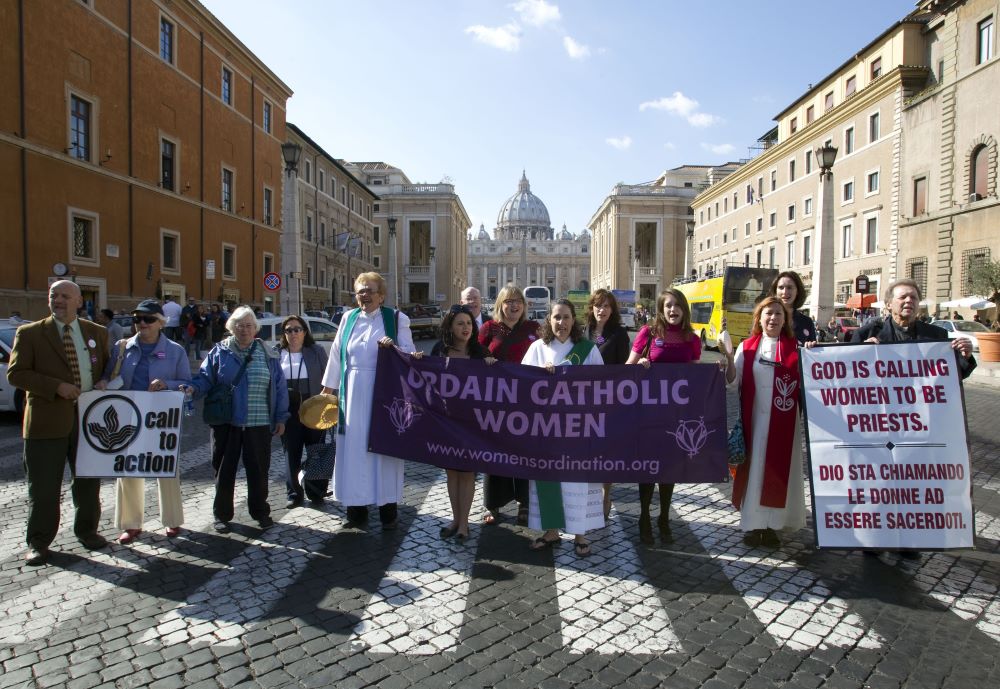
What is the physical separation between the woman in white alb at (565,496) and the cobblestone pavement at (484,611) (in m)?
0.17

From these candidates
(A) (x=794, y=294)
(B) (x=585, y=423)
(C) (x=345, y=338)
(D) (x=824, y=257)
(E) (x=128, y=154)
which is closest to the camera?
(B) (x=585, y=423)

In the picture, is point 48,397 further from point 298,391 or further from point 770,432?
point 770,432

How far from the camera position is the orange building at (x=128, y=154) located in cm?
1997

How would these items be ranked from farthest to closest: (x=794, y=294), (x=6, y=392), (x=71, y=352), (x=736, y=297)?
(x=736, y=297), (x=6, y=392), (x=794, y=294), (x=71, y=352)

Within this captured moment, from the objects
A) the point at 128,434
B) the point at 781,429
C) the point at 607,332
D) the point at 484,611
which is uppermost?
the point at 607,332

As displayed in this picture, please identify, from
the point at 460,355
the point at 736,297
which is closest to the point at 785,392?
the point at 460,355

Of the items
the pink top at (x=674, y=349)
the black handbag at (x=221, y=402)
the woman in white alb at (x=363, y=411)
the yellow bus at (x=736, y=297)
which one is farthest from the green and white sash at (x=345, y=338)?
the yellow bus at (x=736, y=297)

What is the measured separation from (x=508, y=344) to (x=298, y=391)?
2148 millimetres

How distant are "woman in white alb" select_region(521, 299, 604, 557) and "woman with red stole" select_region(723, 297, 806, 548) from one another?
1061mm

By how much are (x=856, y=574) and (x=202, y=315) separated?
76.6 ft

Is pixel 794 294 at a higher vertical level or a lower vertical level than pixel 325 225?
lower

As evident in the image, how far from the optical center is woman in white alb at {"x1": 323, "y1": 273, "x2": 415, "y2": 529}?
530cm

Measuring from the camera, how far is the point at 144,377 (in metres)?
5.12

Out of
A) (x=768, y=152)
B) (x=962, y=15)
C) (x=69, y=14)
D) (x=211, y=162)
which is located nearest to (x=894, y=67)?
(x=962, y=15)
